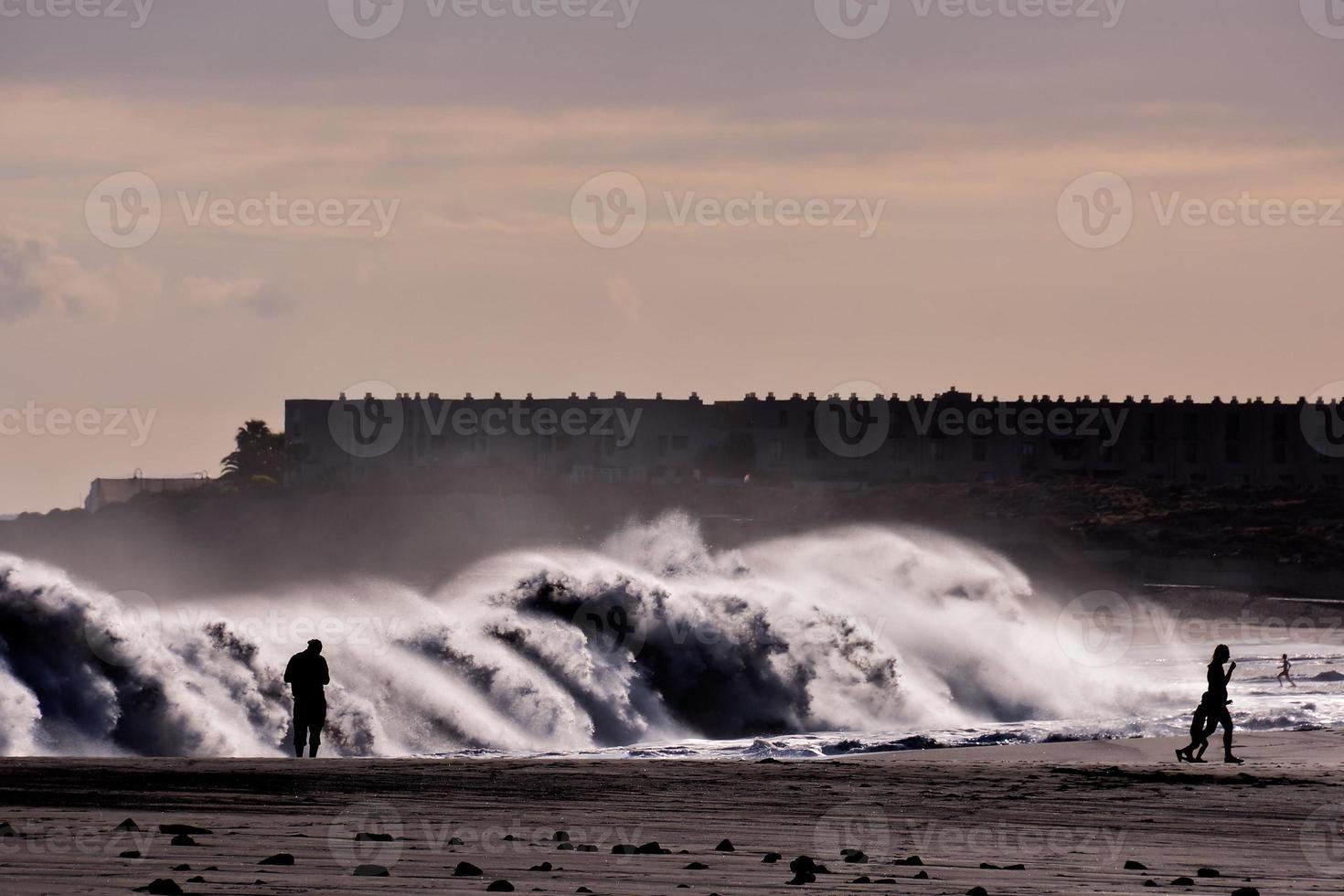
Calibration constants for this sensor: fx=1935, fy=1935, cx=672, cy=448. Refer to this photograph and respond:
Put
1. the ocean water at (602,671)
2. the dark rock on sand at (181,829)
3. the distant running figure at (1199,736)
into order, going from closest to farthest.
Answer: the dark rock on sand at (181,829), the distant running figure at (1199,736), the ocean water at (602,671)

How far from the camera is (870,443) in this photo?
153 metres

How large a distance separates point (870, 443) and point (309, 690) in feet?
435

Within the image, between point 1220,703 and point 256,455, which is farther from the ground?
point 256,455

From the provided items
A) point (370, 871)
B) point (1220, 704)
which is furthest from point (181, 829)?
point (1220, 704)

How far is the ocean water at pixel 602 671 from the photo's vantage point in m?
26.7

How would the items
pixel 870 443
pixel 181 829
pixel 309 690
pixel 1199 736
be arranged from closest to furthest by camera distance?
pixel 181 829
pixel 309 690
pixel 1199 736
pixel 870 443

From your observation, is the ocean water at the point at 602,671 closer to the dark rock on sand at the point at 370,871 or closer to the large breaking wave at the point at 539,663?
the large breaking wave at the point at 539,663

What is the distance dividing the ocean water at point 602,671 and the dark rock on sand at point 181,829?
11.1m

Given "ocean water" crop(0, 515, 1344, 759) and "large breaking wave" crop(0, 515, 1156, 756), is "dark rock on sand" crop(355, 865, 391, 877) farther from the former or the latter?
"large breaking wave" crop(0, 515, 1156, 756)

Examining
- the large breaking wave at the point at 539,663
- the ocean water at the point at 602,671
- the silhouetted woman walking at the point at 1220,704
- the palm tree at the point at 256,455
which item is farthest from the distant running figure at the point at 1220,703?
the palm tree at the point at 256,455

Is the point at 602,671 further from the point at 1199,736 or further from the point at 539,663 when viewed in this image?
the point at 1199,736

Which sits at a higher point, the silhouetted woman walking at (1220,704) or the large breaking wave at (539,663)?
the large breaking wave at (539,663)

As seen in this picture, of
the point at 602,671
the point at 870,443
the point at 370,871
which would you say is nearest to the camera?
the point at 370,871

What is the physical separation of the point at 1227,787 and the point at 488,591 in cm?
1982
